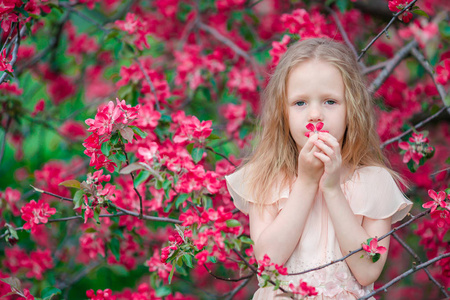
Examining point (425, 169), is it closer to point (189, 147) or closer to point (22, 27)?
point (189, 147)

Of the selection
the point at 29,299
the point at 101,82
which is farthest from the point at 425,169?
the point at 101,82

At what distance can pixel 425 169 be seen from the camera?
2.91 meters

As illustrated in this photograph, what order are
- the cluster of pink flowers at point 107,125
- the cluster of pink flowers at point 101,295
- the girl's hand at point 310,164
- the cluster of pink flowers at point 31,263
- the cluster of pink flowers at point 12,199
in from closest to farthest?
the girl's hand at point 310,164 → the cluster of pink flowers at point 107,125 → the cluster of pink flowers at point 101,295 → the cluster of pink flowers at point 12,199 → the cluster of pink flowers at point 31,263

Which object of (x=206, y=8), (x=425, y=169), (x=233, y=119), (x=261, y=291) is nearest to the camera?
(x=261, y=291)

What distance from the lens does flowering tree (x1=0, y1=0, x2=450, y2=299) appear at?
→ 175 cm

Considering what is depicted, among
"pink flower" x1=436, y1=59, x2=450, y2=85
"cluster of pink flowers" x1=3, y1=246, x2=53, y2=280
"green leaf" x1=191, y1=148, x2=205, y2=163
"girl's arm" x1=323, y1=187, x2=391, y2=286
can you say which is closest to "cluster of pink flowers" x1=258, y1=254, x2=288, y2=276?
"girl's arm" x1=323, y1=187, x2=391, y2=286

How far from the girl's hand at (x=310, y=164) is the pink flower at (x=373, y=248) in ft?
0.79

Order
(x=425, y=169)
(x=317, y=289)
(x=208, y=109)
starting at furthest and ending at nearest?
(x=208, y=109), (x=425, y=169), (x=317, y=289)

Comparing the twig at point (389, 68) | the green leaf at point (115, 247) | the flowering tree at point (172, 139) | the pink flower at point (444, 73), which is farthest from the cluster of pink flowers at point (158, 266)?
the pink flower at point (444, 73)

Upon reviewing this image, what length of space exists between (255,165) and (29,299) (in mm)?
977

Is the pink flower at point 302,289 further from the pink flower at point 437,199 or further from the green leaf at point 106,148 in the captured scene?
the green leaf at point 106,148

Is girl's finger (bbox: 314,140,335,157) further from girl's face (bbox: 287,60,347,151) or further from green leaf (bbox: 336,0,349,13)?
green leaf (bbox: 336,0,349,13)

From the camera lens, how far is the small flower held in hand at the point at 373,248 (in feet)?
5.07

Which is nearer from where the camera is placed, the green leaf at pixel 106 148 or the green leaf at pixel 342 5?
the green leaf at pixel 106 148
